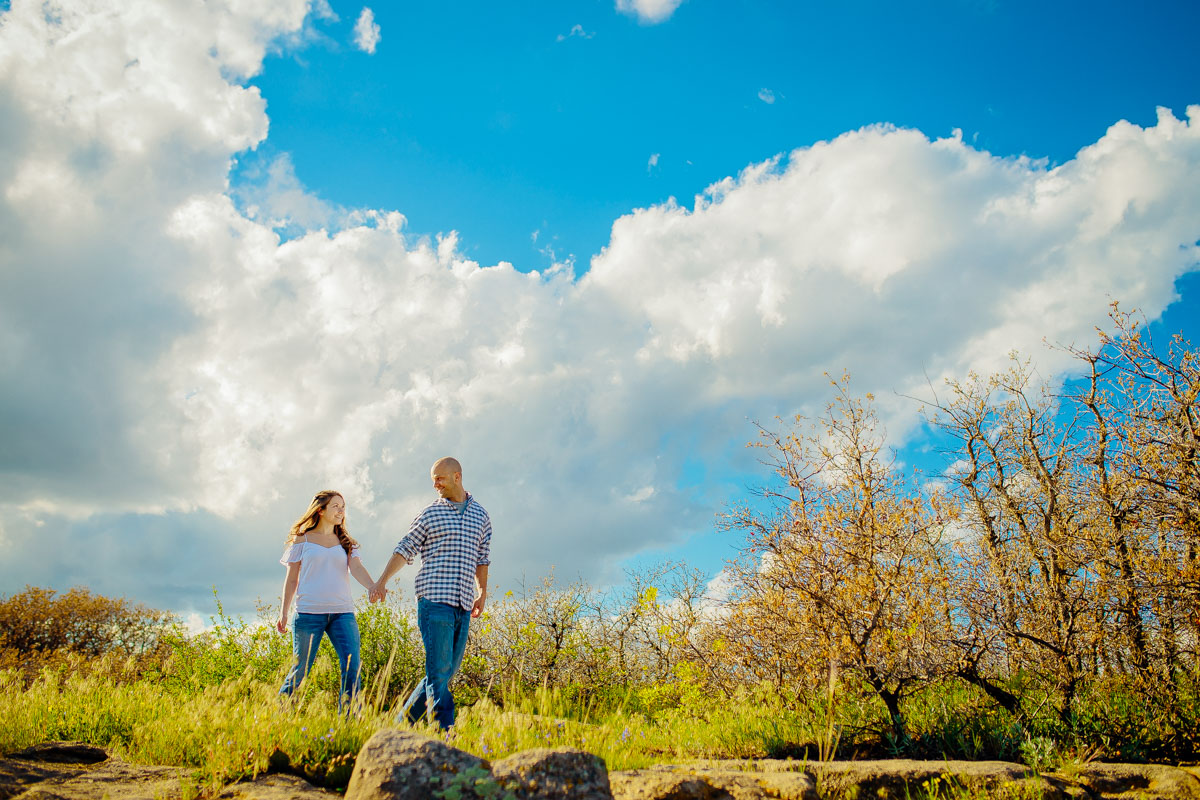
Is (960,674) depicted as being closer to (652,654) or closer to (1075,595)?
(1075,595)

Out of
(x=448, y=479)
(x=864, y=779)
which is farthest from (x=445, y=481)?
(x=864, y=779)

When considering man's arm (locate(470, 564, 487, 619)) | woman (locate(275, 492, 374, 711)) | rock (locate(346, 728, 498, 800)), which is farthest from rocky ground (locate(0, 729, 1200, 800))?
man's arm (locate(470, 564, 487, 619))

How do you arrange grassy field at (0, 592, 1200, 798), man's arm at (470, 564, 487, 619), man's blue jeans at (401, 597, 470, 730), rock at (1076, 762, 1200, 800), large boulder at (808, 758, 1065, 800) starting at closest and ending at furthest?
1. grassy field at (0, 592, 1200, 798)
2. large boulder at (808, 758, 1065, 800)
3. rock at (1076, 762, 1200, 800)
4. man's blue jeans at (401, 597, 470, 730)
5. man's arm at (470, 564, 487, 619)

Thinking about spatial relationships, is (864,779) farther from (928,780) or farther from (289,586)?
(289,586)

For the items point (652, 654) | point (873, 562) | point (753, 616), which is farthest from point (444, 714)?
point (652, 654)

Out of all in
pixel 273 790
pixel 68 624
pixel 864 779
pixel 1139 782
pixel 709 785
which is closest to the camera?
pixel 273 790

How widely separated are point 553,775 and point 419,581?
7.99 ft

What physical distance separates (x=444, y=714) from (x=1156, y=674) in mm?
5908

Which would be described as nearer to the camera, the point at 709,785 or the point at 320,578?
the point at 709,785

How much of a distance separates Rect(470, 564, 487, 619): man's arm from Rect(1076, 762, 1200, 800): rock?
4.27m

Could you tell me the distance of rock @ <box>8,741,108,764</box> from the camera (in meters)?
3.64

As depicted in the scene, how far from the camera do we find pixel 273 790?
303cm

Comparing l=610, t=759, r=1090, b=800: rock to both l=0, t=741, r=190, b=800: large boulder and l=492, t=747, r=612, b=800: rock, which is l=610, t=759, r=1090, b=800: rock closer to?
l=492, t=747, r=612, b=800: rock

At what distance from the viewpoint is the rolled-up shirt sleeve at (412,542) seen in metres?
5.19
